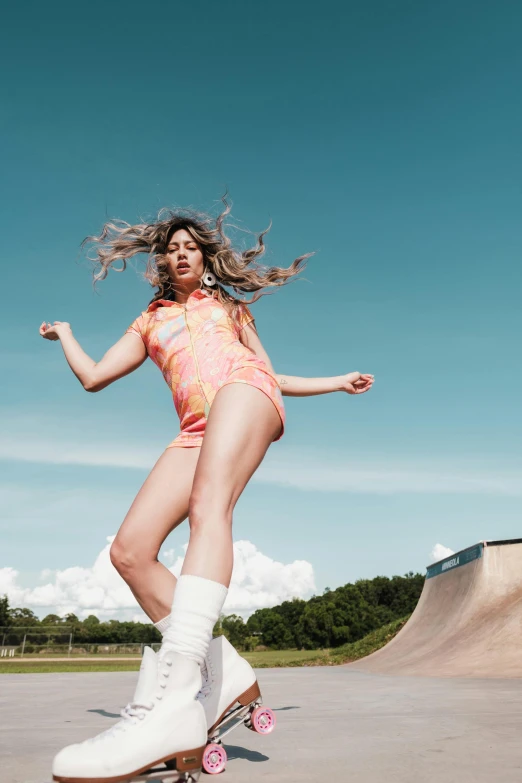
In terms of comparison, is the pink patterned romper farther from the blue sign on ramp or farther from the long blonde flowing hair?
the blue sign on ramp

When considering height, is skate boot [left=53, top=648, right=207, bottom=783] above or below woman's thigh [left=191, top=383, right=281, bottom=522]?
below

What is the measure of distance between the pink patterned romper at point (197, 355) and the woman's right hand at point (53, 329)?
0.95 ft

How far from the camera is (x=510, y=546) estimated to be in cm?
1235

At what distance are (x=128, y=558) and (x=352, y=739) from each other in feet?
3.93

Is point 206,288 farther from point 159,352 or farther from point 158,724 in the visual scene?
point 158,724

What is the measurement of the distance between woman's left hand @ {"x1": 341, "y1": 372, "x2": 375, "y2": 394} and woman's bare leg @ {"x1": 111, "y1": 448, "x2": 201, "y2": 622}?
0.86m

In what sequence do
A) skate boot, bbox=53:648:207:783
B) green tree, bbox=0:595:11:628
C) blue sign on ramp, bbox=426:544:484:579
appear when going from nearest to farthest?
skate boot, bbox=53:648:207:783
blue sign on ramp, bbox=426:544:484:579
green tree, bbox=0:595:11:628

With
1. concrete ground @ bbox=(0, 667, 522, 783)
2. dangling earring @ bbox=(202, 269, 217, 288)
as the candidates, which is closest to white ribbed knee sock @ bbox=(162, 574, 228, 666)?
concrete ground @ bbox=(0, 667, 522, 783)

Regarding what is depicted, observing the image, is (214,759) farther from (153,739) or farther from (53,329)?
(53,329)

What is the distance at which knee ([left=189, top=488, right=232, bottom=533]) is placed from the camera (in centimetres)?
185

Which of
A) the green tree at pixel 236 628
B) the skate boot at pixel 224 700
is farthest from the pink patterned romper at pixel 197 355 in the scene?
the green tree at pixel 236 628

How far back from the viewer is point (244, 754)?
223 centimetres

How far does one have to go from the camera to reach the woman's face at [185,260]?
2.79m

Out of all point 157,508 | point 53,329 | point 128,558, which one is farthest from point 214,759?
point 53,329
